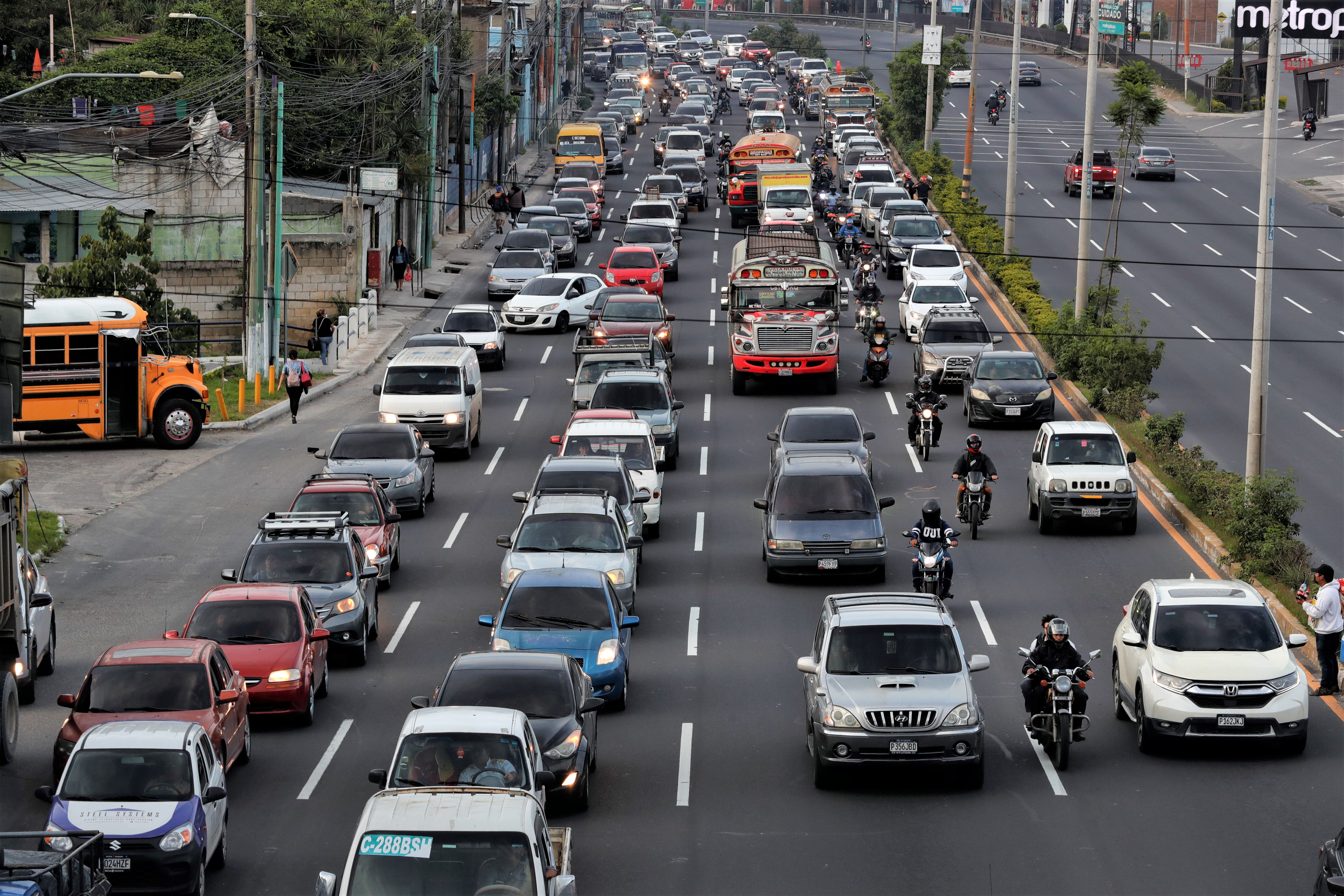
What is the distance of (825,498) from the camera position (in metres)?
27.7

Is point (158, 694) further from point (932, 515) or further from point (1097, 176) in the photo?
point (1097, 176)

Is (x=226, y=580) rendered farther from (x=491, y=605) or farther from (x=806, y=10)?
(x=806, y=10)

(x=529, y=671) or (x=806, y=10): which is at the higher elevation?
(x=806, y=10)

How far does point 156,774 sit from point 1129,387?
27.2m

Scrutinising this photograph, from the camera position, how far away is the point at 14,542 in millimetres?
21094

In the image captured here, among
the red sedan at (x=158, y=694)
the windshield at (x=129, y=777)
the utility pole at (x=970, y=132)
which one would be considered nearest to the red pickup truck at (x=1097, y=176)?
the utility pole at (x=970, y=132)

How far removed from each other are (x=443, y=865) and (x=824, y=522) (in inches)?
594

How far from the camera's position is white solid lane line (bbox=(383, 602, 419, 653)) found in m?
24.8

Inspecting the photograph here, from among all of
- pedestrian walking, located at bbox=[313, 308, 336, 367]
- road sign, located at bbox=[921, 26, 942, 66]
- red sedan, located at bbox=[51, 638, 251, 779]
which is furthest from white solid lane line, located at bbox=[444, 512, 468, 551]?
road sign, located at bbox=[921, 26, 942, 66]

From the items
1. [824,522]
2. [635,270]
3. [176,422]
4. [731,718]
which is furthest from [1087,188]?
[731,718]

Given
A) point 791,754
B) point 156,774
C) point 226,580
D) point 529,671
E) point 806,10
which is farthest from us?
point 806,10

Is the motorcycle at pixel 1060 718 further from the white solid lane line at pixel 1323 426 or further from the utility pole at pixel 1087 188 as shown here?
the utility pole at pixel 1087 188

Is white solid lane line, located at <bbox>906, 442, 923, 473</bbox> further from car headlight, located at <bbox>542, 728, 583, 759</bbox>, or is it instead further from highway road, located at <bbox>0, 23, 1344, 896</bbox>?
car headlight, located at <bbox>542, 728, 583, 759</bbox>

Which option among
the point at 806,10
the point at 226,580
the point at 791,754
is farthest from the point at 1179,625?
the point at 806,10
